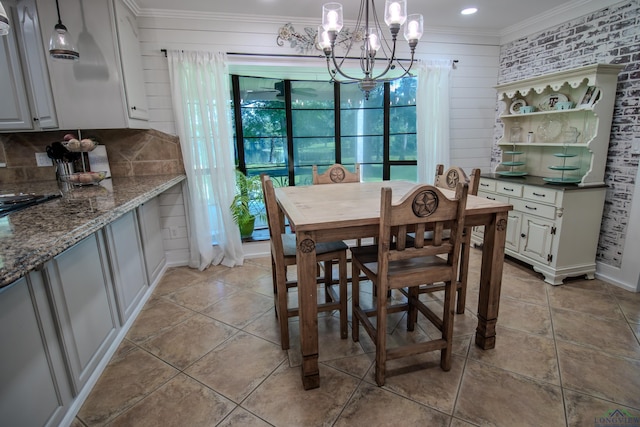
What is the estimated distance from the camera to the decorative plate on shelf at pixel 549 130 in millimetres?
3211

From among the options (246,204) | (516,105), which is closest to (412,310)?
(246,204)

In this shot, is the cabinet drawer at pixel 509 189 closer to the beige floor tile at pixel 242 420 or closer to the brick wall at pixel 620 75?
the brick wall at pixel 620 75

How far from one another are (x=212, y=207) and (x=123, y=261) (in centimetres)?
122

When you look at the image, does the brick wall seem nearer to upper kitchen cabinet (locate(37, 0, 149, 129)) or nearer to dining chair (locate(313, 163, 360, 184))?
dining chair (locate(313, 163, 360, 184))

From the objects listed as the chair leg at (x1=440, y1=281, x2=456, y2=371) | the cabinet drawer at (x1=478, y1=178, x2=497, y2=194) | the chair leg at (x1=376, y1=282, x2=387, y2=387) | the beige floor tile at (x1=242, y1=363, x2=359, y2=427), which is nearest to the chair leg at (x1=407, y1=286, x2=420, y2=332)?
the chair leg at (x1=440, y1=281, x2=456, y2=371)

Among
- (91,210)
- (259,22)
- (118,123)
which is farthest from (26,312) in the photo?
(259,22)

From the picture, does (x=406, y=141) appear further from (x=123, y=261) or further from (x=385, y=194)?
(x=123, y=261)

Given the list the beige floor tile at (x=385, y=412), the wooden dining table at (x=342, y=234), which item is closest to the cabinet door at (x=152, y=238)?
the wooden dining table at (x=342, y=234)

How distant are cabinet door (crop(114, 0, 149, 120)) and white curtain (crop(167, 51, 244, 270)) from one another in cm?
26

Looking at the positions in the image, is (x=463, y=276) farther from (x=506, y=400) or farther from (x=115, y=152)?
(x=115, y=152)

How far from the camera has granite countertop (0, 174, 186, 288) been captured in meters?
0.94

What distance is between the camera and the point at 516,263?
3305 millimetres

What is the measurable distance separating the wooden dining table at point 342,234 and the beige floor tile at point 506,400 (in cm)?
26

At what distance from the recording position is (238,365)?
1.91 metres
